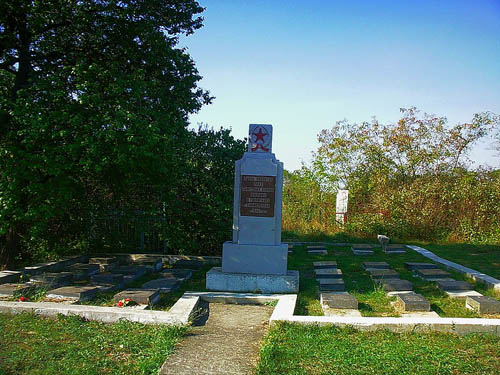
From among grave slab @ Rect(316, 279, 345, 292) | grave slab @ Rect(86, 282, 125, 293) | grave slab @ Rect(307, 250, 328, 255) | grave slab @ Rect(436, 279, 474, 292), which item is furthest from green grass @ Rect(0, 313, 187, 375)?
grave slab @ Rect(307, 250, 328, 255)

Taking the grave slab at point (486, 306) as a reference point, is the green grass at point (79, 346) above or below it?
below

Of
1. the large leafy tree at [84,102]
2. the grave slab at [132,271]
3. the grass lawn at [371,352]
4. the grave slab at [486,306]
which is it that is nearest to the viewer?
the grass lawn at [371,352]

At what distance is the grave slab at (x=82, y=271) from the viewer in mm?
7316

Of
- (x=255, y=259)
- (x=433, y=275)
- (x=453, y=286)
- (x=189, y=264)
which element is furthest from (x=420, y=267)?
(x=189, y=264)

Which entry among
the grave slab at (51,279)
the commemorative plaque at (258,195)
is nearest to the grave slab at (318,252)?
the commemorative plaque at (258,195)

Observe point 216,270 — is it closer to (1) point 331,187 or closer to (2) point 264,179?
(2) point 264,179

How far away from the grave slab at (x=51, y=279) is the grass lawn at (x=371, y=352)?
12.4 feet

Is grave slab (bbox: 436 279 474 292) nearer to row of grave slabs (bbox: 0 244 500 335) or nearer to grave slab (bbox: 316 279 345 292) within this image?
row of grave slabs (bbox: 0 244 500 335)

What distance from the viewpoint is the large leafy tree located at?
6.07 metres

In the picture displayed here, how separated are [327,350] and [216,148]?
613 centimetres

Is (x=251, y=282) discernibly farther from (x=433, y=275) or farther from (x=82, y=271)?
(x=433, y=275)

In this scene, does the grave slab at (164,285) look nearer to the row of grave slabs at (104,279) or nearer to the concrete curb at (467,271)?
the row of grave slabs at (104,279)

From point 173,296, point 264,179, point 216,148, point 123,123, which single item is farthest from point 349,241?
point 123,123

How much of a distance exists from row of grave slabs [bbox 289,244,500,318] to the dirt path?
946 millimetres
